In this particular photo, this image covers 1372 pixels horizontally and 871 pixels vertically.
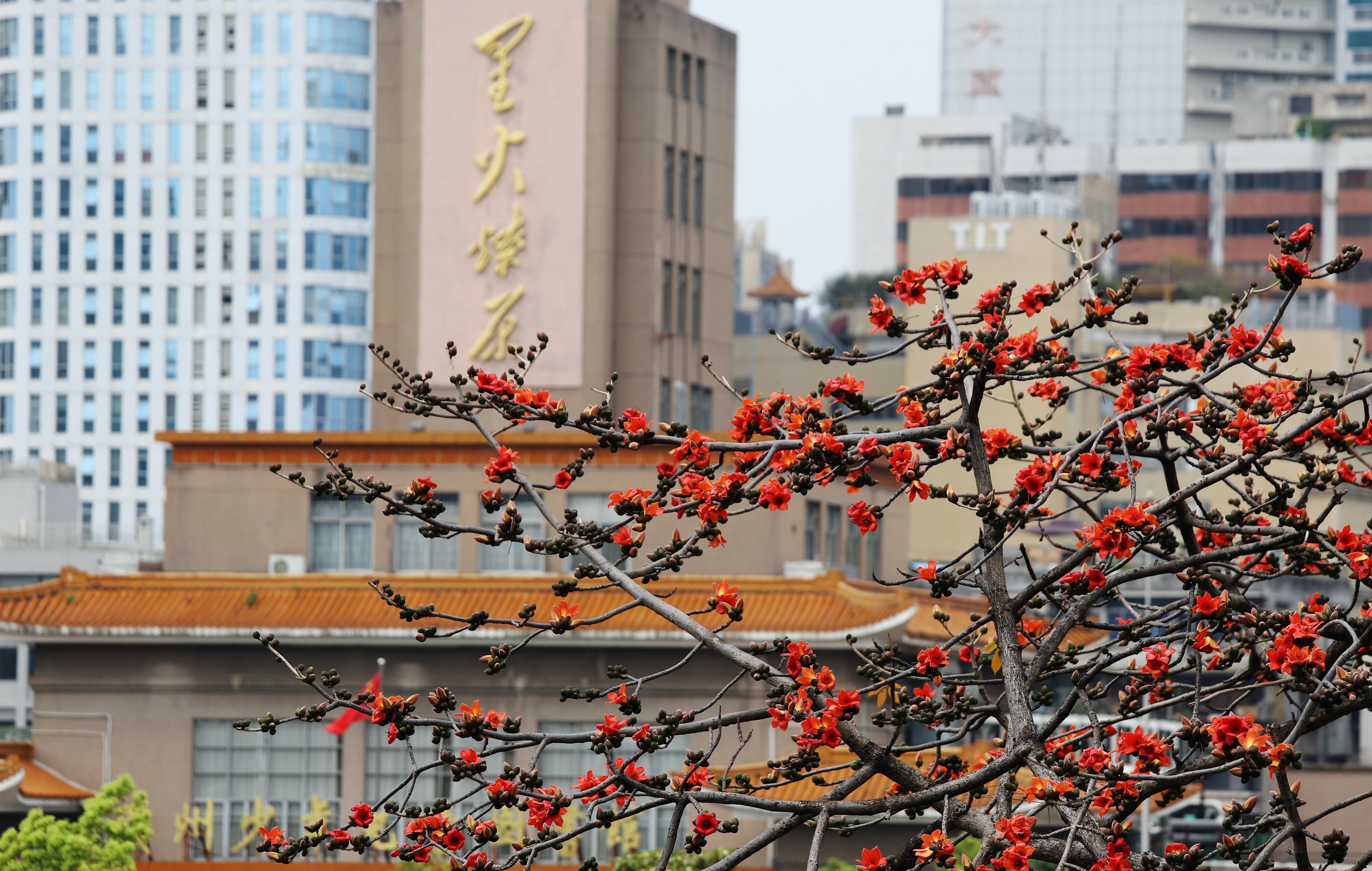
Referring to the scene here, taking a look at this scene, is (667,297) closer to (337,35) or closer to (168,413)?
(337,35)

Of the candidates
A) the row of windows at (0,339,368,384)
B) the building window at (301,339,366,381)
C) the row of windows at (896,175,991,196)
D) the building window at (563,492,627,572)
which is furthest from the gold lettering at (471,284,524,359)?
the row of windows at (896,175,991,196)

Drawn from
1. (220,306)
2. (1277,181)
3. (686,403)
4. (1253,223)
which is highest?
(1277,181)

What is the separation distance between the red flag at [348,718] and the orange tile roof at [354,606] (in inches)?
35.2

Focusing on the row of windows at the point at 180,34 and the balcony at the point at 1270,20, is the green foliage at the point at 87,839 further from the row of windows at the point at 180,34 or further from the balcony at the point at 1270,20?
the balcony at the point at 1270,20

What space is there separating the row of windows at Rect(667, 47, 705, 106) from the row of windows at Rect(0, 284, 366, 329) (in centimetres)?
6665

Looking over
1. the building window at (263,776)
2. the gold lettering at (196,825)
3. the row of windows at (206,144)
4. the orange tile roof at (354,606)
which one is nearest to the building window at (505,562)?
the orange tile roof at (354,606)

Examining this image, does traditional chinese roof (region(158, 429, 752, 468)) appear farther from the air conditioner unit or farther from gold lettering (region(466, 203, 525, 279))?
gold lettering (region(466, 203, 525, 279))

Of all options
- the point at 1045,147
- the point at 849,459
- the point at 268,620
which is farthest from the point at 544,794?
the point at 1045,147

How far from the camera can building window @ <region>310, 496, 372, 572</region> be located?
40.9 m

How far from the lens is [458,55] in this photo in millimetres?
43906

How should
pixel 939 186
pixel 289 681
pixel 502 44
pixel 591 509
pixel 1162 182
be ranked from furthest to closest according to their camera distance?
pixel 939 186 < pixel 1162 182 < pixel 502 44 < pixel 591 509 < pixel 289 681

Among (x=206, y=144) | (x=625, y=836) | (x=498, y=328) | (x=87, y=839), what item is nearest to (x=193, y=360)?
(x=206, y=144)

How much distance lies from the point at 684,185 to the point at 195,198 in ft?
233

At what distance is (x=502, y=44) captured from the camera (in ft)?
144
